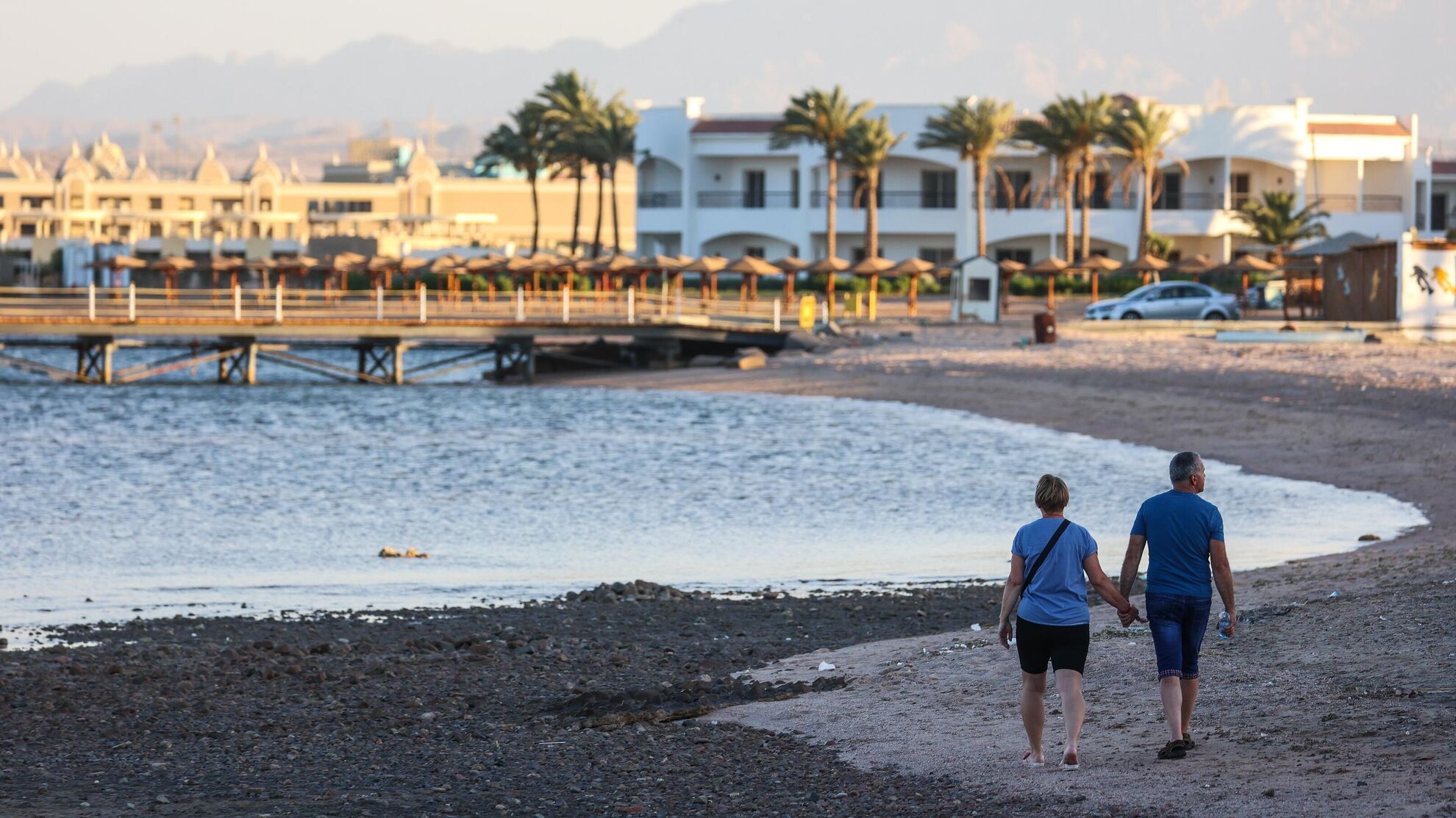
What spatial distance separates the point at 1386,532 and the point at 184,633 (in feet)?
37.8

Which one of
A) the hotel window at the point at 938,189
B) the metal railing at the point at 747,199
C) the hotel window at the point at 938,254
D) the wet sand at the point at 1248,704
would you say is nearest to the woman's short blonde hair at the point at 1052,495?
the wet sand at the point at 1248,704

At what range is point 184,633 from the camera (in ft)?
43.8

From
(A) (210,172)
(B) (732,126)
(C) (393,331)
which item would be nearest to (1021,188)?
(B) (732,126)

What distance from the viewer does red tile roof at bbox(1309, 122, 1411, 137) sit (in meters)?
75.6

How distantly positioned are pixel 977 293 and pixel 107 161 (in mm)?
105074

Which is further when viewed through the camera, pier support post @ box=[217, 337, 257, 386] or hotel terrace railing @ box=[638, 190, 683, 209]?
hotel terrace railing @ box=[638, 190, 683, 209]

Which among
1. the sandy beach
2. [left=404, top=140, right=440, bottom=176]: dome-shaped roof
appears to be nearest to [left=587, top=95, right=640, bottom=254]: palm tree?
[left=404, top=140, right=440, bottom=176]: dome-shaped roof

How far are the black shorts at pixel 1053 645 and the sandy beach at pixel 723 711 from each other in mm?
500

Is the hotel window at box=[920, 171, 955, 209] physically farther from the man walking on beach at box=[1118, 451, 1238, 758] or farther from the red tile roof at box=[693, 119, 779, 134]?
the man walking on beach at box=[1118, 451, 1238, 758]

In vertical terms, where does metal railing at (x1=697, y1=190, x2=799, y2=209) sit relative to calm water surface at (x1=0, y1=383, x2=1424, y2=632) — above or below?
above

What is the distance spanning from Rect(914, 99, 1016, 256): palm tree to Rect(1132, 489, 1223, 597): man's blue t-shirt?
65056mm

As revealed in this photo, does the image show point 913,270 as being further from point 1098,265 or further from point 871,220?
point 871,220

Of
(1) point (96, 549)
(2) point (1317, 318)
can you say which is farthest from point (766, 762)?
(2) point (1317, 318)

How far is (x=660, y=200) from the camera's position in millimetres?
80812
